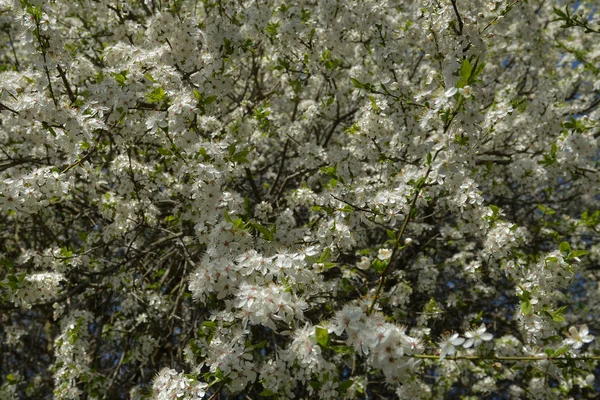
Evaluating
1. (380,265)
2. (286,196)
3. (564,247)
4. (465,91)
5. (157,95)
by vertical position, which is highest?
(465,91)

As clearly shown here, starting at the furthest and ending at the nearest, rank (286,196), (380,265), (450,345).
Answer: (286,196)
(380,265)
(450,345)

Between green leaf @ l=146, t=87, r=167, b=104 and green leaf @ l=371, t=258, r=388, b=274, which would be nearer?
green leaf @ l=371, t=258, r=388, b=274

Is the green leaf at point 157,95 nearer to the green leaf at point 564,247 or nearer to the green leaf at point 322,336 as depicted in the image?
the green leaf at point 322,336

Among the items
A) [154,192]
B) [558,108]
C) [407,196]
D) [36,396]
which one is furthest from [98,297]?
[558,108]

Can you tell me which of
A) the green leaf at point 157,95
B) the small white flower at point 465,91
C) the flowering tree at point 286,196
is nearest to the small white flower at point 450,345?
the flowering tree at point 286,196

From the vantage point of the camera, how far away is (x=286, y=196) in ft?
15.5

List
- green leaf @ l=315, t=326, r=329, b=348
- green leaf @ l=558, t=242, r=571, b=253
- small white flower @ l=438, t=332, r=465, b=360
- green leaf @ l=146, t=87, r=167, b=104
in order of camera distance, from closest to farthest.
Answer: small white flower @ l=438, t=332, r=465, b=360 → green leaf @ l=315, t=326, r=329, b=348 → green leaf @ l=558, t=242, r=571, b=253 → green leaf @ l=146, t=87, r=167, b=104

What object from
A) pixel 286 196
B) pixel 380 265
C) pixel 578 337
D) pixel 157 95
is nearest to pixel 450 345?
pixel 380 265

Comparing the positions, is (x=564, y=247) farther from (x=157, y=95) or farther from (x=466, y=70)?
(x=157, y=95)

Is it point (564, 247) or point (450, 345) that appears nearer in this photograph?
point (450, 345)

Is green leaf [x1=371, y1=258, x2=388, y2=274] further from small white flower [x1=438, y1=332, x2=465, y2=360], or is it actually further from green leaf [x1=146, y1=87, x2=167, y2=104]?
green leaf [x1=146, y1=87, x2=167, y2=104]

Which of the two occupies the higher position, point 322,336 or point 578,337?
point 322,336

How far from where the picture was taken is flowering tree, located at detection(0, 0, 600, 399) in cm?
256

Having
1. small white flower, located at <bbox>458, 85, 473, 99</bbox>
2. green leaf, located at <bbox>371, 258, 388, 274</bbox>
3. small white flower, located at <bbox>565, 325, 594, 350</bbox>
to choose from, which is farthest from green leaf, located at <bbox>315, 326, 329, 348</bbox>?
small white flower, located at <bbox>458, 85, 473, 99</bbox>
